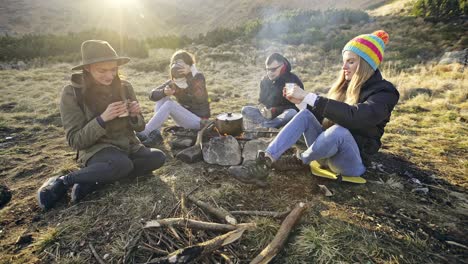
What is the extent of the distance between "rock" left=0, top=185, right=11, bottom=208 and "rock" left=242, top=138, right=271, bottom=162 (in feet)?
9.10

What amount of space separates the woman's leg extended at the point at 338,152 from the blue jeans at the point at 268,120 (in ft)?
5.02

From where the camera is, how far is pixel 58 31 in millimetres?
31062

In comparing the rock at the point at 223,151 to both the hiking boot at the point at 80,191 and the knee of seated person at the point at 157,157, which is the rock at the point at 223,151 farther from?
the hiking boot at the point at 80,191

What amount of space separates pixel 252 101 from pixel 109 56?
5.34m

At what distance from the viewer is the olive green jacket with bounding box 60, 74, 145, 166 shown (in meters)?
2.75

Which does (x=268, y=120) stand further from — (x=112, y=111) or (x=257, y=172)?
(x=112, y=111)

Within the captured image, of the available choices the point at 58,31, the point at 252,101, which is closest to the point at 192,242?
the point at 252,101

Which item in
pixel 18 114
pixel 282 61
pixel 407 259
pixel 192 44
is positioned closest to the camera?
pixel 407 259

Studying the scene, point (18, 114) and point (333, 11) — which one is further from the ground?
point (333, 11)

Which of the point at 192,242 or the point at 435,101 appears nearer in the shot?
the point at 192,242

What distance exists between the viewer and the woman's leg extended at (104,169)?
2.81 metres

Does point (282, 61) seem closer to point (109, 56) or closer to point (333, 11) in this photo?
point (109, 56)

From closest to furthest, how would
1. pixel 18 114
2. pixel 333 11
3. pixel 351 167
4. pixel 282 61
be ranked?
pixel 351 167 → pixel 282 61 → pixel 18 114 → pixel 333 11

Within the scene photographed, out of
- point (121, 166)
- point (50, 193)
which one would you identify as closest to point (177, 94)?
point (121, 166)
